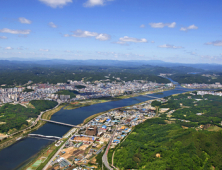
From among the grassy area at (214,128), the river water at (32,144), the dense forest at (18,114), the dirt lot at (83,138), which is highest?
the grassy area at (214,128)

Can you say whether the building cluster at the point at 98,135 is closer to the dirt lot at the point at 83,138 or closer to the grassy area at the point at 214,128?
the dirt lot at the point at 83,138

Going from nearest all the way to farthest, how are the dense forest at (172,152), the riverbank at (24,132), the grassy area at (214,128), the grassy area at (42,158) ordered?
the dense forest at (172,152) → the grassy area at (42,158) → the riverbank at (24,132) → the grassy area at (214,128)

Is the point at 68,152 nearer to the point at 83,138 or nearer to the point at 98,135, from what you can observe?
the point at 83,138

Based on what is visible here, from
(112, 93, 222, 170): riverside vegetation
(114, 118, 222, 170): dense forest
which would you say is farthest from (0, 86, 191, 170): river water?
(114, 118, 222, 170): dense forest

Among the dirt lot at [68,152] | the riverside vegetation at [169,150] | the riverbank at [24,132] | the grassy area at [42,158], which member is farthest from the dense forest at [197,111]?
the riverbank at [24,132]

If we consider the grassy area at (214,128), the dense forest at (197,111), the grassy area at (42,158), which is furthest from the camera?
the dense forest at (197,111)

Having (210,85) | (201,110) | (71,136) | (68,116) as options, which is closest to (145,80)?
(210,85)

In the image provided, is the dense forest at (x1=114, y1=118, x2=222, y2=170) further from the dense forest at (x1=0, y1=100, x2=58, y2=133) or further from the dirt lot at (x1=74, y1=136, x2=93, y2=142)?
the dense forest at (x1=0, y1=100, x2=58, y2=133)
